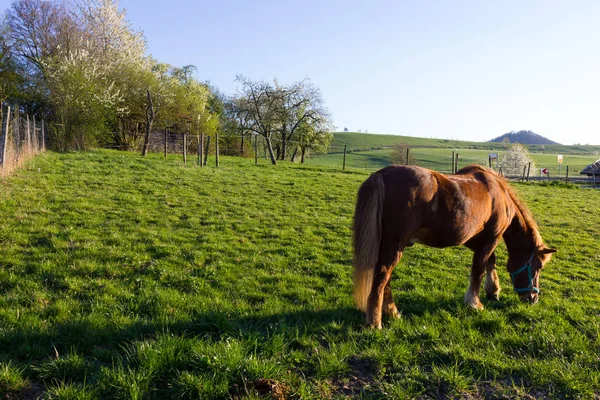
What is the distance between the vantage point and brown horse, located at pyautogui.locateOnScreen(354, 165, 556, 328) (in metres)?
4.26

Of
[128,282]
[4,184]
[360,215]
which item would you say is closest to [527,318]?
[360,215]

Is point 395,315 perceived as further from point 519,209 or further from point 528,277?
point 519,209

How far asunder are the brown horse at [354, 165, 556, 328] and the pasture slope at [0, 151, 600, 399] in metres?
0.40

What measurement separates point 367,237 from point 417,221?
0.66 metres

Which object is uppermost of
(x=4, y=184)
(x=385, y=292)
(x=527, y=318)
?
(x=4, y=184)

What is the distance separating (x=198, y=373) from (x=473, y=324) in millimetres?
3312

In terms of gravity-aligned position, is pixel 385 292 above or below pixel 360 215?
below

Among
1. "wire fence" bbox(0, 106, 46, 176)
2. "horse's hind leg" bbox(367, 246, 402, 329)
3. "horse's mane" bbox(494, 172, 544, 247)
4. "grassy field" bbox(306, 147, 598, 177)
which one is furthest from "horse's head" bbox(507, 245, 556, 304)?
"grassy field" bbox(306, 147, 598, 177)

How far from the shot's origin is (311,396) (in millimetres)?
3037

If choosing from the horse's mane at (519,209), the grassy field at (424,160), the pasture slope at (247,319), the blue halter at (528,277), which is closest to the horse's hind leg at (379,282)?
the pasture slope at (247,319)

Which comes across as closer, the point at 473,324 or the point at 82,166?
the point at 473,324

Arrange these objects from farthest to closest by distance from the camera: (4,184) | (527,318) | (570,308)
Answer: (4,184)
(570,308)
(527,318)

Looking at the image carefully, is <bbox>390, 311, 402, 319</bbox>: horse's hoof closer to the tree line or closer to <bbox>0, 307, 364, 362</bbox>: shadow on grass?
<bbox>0, 307, 364, 362</bbox>: shadow on grass

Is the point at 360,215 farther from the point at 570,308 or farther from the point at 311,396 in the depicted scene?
the point at 570,308
